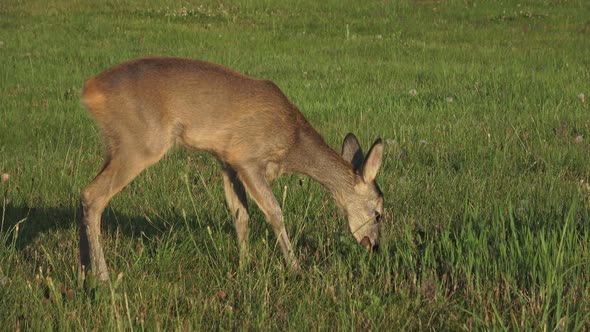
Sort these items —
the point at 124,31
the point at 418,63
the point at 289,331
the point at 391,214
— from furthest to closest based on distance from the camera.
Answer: the point at 124,31, the point at 418,63, the point at 391,214, the point at 289,331

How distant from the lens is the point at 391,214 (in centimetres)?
624

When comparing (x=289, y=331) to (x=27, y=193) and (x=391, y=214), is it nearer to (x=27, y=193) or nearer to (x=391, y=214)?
(x=391, y=214)

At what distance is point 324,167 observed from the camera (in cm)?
610

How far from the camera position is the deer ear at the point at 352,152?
630 cm

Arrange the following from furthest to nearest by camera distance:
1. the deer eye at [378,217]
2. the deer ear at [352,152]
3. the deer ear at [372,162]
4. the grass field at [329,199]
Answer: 1. the deer ear at [352,152]
2. the deer eye at [378,217]
3. the deer ear at [372,162]
4. the grass field at [329,199]

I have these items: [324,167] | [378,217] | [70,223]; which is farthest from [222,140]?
[70,223]

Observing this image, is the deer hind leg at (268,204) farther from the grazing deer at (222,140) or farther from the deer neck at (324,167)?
Answer: the deer neck at (324,167)

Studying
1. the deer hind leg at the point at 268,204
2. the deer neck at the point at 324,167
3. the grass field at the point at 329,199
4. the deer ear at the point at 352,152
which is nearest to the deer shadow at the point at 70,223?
the grass field at the point at 329,199

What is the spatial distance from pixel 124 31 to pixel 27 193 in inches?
377

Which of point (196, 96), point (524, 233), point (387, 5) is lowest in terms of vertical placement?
point (387, 5)

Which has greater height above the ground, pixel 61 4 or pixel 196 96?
pixel 196 96

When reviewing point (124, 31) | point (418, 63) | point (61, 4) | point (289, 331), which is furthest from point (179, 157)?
point (61, 4)

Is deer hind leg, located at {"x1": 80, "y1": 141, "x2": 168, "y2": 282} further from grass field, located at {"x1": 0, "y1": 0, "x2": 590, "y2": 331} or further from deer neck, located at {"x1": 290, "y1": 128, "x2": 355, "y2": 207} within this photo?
deer neck, located at {"x1": 290, "y1": 128, "x2": 355, "y2": 207}

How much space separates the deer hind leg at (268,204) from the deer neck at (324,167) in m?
0.42
